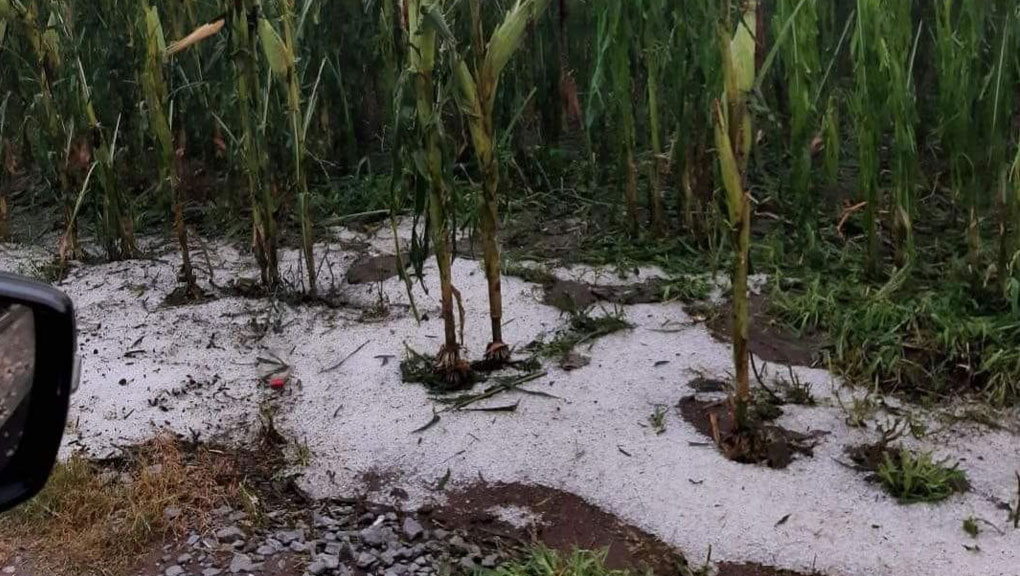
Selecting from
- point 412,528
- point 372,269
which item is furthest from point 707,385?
point 372,269

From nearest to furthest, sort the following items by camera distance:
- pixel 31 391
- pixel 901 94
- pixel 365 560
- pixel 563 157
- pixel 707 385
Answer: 1. pixel 31 391
2. pixel 365 560
3. pixel 707 385
4. pixel 901 94
5. pixel 563 157

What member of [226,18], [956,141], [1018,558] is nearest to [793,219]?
[956,141]

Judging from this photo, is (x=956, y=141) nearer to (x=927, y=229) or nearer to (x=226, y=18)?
(x=927, y=229)

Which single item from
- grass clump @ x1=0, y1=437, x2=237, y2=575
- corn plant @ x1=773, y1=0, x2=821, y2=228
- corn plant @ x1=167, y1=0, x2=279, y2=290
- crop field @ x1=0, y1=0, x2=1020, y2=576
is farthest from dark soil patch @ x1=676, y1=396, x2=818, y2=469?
corn plant @ x1=167, y1=0, x2=279, y2=290

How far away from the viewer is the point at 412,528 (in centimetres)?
215

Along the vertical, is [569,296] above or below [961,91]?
below

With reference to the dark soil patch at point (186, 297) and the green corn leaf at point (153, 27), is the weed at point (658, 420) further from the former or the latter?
the green corn leaf at point (153, 27)

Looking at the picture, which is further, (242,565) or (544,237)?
(544,237)

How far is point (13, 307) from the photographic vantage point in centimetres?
116

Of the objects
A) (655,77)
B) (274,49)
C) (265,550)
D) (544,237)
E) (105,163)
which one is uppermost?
(274,49)

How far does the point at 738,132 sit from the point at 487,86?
64 cm

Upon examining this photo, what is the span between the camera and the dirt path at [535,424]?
2045mm

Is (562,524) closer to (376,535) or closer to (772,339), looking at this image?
(376,535)

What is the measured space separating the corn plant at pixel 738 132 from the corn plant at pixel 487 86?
1.70 ft
